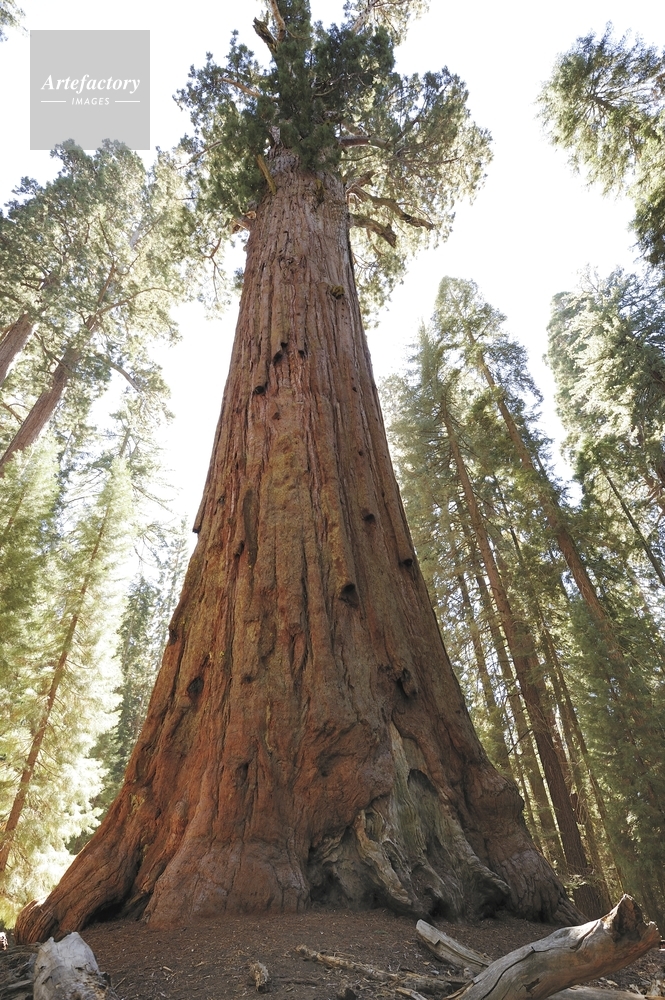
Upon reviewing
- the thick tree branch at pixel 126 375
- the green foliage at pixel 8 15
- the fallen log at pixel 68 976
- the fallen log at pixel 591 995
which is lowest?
the fallen log at pixel 591 995

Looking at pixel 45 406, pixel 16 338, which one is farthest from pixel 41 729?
pixel 16 338

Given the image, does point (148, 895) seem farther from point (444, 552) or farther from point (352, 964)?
point (444, 552)

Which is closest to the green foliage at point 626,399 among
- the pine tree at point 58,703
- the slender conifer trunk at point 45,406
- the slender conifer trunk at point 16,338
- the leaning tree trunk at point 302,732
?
the leaning tree trunk at point 302,732

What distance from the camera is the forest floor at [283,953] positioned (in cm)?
187

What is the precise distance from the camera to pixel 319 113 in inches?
298

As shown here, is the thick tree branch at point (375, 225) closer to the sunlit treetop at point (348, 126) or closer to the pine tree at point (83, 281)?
the sunlit treetop at point (348, 126)

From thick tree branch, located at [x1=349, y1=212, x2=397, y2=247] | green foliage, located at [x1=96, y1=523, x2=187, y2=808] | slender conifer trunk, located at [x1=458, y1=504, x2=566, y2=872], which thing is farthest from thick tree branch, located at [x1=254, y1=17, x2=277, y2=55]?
green foliage, located at [x1=96, y1=523, x2=187, y2=808]

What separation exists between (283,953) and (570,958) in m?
1.21

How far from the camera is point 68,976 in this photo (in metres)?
1.73

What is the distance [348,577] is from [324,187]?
19.3ft

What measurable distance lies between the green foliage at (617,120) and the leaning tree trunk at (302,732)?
9.29 meters

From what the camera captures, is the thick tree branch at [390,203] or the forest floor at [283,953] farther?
the thick tree branch at [390,203]

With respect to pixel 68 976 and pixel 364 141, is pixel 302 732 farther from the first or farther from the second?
pixel 364 141

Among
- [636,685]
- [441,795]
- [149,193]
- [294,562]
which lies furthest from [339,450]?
[149,193]
